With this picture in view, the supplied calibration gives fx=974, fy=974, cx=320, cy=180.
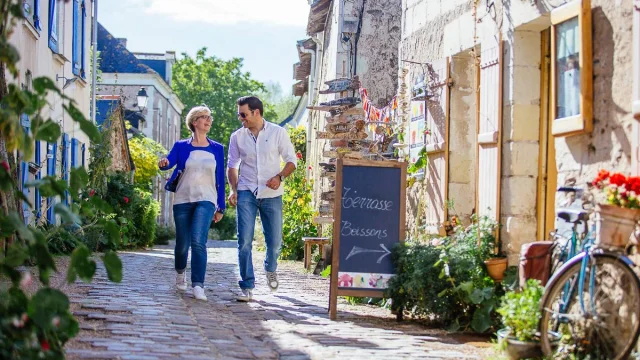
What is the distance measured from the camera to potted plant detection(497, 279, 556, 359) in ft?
17.9

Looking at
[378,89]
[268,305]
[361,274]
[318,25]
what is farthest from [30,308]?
[318,25]

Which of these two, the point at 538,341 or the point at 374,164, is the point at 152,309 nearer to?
the point at 374,164

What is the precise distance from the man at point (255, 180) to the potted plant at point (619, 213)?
378cm

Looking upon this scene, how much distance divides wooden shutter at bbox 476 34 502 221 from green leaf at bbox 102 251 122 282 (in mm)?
3859

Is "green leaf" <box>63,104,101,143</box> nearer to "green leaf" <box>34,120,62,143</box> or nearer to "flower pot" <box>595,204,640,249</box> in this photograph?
"green leaf" <box>34,120,62,143</box>

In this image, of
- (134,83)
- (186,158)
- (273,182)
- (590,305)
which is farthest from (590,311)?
(134,83)

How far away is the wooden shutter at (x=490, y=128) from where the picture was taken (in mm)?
7418

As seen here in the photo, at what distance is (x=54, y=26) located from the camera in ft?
46.7

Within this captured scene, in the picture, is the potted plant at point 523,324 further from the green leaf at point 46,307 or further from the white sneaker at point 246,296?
the white sneaker at point 246,296

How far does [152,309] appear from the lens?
7.42 metres

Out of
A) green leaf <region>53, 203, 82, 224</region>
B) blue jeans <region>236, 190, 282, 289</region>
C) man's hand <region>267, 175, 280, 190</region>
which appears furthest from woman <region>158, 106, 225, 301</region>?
green leaf <region>53, 203, 82, 224</region>

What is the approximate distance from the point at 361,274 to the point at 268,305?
110cm

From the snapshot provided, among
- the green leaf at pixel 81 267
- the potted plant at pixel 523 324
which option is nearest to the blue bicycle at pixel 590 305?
the potted plant at pixel 523 324

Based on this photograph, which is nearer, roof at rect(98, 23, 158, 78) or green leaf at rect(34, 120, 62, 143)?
green leaf at rect(34, 120, 62, 143)
